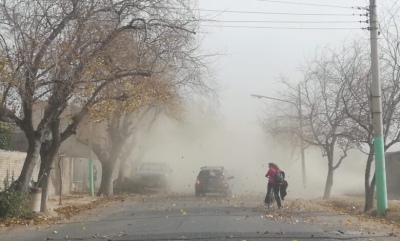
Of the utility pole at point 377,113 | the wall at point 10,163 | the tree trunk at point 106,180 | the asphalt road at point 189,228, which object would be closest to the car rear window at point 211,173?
the tree trunk at point 106,180

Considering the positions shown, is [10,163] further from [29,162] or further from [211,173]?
[211,173]

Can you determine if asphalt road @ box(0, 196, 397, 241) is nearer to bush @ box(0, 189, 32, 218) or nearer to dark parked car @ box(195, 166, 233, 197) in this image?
bush @ box(0, 189, 32, 218)

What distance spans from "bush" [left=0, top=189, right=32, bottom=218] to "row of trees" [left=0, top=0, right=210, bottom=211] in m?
0.46

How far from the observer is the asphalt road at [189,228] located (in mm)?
12766

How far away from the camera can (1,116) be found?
1736 centimetres

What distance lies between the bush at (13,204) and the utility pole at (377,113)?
1067cm

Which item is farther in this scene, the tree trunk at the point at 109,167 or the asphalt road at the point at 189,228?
the tree trunk at the point at 109,167

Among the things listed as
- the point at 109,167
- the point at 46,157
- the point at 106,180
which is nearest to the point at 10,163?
the point at 46,157

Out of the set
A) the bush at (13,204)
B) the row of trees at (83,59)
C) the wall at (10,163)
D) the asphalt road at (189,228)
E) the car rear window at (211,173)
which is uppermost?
the row of trees at (83,59)

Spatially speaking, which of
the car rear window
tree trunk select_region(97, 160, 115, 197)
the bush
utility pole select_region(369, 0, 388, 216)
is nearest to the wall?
the bush

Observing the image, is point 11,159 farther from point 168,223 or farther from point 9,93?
point 168,223

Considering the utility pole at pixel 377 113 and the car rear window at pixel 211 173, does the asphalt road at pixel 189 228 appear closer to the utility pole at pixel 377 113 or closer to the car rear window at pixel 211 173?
the utility pole at pixel 377 113

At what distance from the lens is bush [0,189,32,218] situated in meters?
17.2

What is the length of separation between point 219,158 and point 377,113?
50.1 meters
